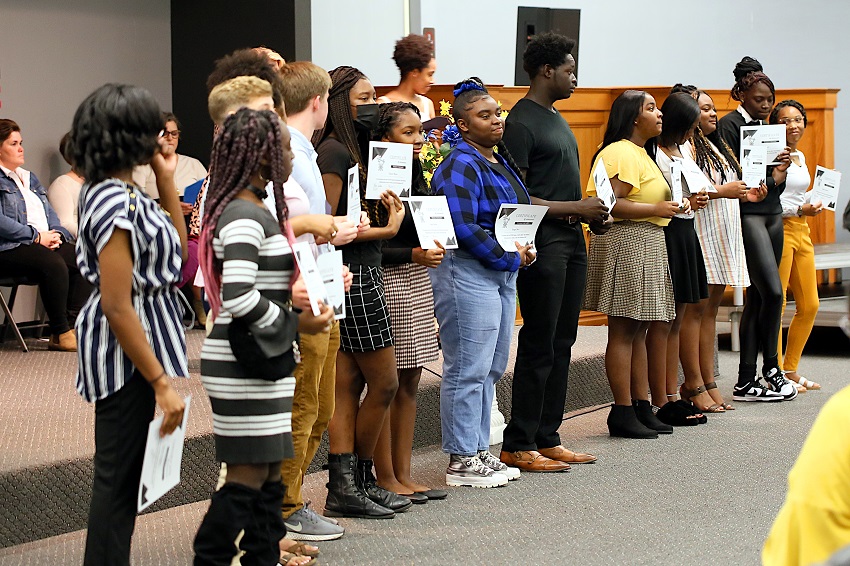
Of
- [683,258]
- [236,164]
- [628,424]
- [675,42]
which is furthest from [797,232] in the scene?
[675,42]

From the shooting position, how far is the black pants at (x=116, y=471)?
2262 millimetres

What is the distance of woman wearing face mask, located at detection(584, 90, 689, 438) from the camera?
469 centimetres

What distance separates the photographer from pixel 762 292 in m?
5.65

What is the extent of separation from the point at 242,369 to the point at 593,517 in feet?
5.46

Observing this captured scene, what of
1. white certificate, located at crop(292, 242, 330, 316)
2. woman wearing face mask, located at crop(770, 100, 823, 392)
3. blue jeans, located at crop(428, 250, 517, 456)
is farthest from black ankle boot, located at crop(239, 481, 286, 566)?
woman wearing face mask, located at crop(770, 100, 823, 392)

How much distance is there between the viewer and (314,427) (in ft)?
10.7

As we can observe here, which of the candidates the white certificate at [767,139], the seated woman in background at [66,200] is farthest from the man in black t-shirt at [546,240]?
the seated woman in background at [66,200]

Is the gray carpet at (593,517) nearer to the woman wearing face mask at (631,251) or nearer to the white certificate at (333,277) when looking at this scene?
the woman wearing face mask at (631,251)

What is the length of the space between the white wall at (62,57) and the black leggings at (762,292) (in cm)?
424

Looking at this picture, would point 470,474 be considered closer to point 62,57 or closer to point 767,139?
point 767,139

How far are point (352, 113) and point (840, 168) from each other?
7.88 metres

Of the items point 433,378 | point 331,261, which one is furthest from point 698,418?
point 331,261

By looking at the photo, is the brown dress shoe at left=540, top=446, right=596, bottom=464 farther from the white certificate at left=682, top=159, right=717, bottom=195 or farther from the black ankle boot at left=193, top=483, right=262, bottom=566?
the black ankle boot at left=193, top=483, right=262, bottom=566

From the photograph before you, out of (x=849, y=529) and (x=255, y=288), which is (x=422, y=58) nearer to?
(x=255, y=288)
